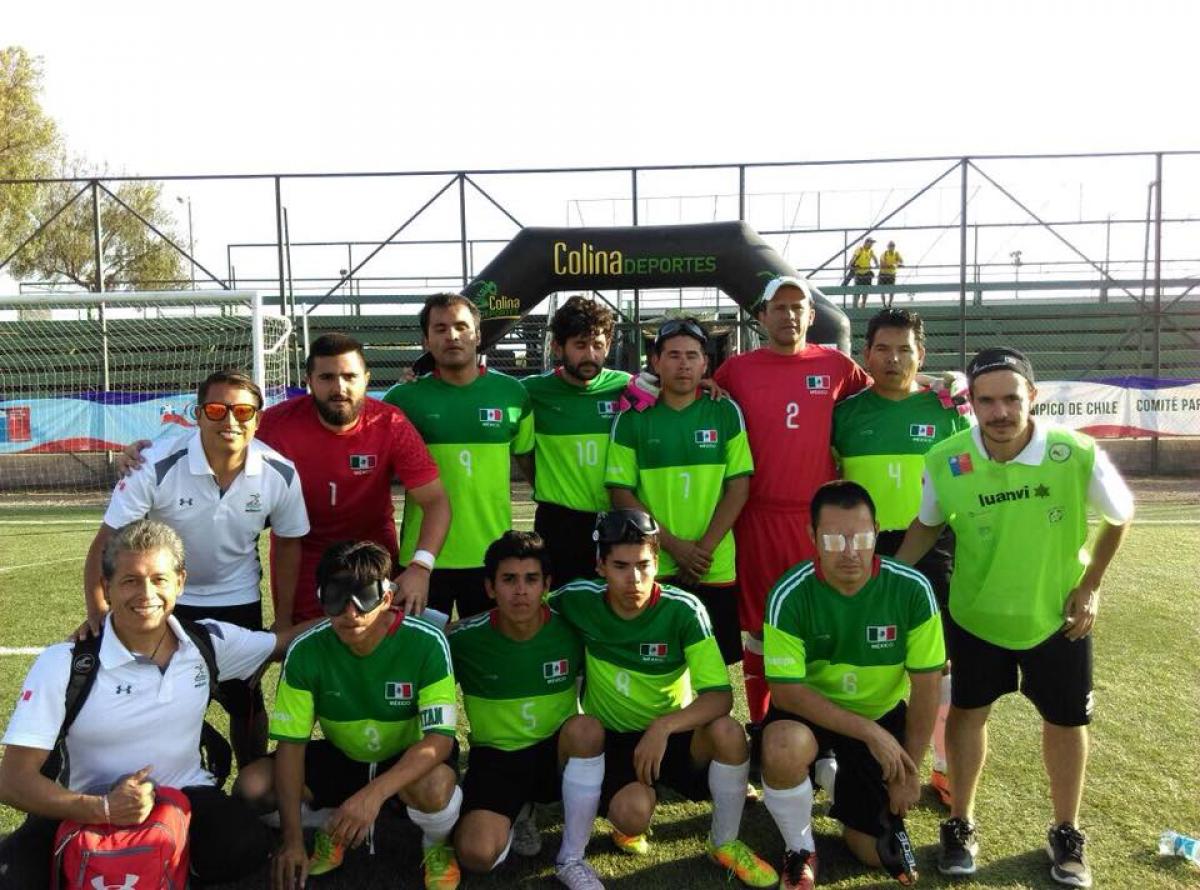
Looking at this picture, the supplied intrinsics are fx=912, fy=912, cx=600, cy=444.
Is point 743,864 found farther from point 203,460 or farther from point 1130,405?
point 1130,405

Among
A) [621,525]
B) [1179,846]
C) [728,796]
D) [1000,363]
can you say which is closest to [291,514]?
[621,525]

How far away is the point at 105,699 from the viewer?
2.76 meters

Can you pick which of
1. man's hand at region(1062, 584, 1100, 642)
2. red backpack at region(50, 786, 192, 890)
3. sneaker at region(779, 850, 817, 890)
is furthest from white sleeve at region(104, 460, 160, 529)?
man's hand at region(1062, 584, 1100, 642)

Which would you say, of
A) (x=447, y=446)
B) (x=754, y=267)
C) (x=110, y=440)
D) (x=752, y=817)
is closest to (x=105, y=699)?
(x=447, y=446)

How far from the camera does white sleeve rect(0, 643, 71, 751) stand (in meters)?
2.62

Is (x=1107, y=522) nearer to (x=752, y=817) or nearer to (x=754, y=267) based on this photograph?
(x=752, y=817)

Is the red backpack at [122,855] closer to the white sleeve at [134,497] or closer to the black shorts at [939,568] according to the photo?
the white sleeve at [134,497]

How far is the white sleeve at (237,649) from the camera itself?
10.1 ft

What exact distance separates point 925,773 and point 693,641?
1.42 m

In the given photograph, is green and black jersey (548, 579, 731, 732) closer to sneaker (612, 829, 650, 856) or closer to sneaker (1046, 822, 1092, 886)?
sneaker (612, 829, 650, 856)

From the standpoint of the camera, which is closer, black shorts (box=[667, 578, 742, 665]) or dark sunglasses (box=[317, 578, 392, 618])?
dark sunglasses (box=[317, 578, 392, 618])

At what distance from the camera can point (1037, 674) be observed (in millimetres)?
3090

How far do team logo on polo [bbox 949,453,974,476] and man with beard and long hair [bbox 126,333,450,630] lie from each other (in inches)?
77.9

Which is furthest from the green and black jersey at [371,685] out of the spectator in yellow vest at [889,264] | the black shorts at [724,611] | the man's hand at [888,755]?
the spectator in yellow vest at [889,264]
